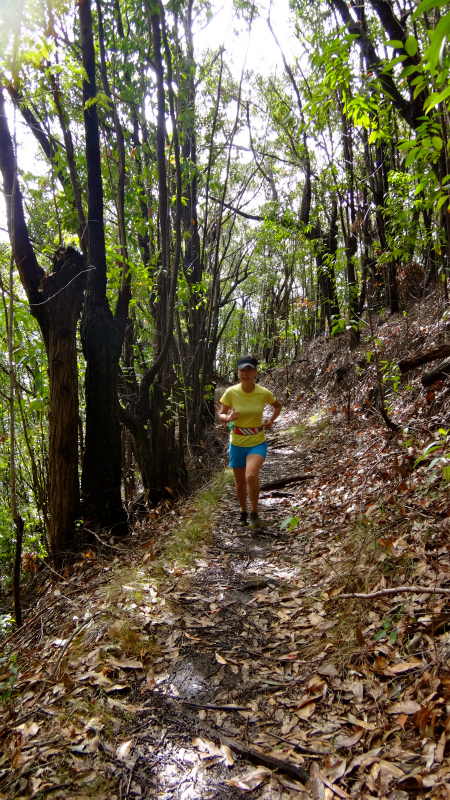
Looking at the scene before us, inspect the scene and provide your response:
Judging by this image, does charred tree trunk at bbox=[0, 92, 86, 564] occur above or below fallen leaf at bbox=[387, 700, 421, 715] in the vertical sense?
above

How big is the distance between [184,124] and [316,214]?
656cm

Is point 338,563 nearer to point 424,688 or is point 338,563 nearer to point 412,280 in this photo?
point 424,688

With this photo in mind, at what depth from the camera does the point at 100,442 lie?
209 inches

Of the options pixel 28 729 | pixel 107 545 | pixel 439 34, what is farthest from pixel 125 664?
pixel 439 34

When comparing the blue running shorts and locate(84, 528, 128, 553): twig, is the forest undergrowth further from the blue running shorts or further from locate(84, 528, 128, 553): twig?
the blue running shorts

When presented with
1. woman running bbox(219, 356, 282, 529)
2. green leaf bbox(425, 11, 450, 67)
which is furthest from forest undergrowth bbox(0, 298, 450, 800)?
green leaf bbox(425, 11, 450, 67)

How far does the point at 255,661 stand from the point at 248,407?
2.58m

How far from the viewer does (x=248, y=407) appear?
486 centimetres

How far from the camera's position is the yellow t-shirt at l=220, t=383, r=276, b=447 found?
485 cm

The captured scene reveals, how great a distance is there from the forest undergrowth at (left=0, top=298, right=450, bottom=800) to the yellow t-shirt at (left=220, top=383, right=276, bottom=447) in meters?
1.01

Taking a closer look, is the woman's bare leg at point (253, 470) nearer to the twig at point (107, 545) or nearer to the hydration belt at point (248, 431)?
the hydration belt at point (248, 431)

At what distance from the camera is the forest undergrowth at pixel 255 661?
6.20ft

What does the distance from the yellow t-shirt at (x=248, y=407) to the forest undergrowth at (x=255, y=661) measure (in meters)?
1.01

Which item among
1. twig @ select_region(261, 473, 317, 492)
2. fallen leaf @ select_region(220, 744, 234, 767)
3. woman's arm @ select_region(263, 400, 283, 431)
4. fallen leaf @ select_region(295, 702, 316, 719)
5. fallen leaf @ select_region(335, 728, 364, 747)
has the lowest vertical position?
twig @ select_region(261, 473, 317, 492)
